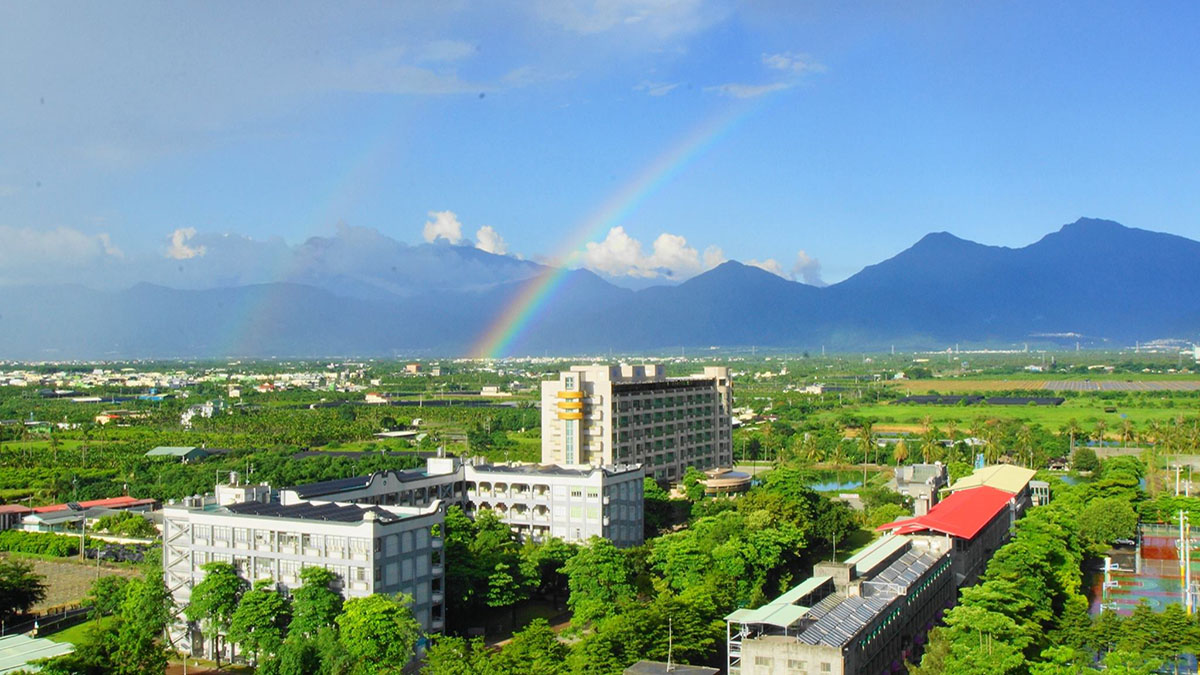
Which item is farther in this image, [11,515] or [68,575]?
[11,515]

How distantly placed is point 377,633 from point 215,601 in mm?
3620

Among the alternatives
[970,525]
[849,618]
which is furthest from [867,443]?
[849,618]

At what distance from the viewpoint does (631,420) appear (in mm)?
33844

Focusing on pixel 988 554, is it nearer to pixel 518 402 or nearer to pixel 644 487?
pixel 644 487

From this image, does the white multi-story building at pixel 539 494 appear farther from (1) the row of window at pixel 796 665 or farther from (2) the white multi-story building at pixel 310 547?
(1) the row of window at pixel 796 665


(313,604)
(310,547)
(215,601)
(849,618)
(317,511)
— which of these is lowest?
(215,601)

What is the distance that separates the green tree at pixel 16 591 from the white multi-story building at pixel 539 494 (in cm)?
610

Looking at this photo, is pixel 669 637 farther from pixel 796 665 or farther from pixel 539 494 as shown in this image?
pixel 539 494

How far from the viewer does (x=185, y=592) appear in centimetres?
1931

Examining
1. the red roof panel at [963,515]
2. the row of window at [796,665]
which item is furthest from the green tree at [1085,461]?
the row of window at [796,665]

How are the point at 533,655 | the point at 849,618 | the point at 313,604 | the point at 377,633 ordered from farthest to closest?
the point at 313,604 → the point at 377,633 → the point at 849,618 → the point at 533,655

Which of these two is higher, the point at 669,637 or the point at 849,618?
the point at 849,618

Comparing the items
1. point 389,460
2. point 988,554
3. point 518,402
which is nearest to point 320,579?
point 988,554

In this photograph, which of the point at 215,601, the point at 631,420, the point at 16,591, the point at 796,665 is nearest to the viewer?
the point at 796,665
